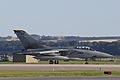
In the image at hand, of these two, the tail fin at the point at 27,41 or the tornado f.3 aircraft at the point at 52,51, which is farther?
the tail fin at the point at 27,41

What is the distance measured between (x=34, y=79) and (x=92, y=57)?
52498 mm

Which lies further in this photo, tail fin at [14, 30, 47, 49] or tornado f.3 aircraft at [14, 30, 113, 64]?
tail fin at [14, 30, 47, 49]

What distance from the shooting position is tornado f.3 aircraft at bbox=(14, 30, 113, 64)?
9194 cm

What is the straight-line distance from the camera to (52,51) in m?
94.2

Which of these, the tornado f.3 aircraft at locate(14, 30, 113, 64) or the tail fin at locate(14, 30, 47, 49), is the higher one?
the tail fin at locate(14, 30, 47, 49)

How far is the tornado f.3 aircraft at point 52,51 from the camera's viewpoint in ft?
302

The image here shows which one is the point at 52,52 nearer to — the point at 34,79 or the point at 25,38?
the point at 25,38

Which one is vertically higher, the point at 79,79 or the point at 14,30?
the point at 14,30

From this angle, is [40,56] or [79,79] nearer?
[79,79]

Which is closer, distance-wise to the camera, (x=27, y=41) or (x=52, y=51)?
(x=52, y=51)

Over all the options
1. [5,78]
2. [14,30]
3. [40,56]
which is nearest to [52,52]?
[40,56]

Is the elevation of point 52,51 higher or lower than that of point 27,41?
lower

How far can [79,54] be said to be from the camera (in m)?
94.8

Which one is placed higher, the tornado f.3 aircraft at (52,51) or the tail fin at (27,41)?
the tail fin at (27,41)
